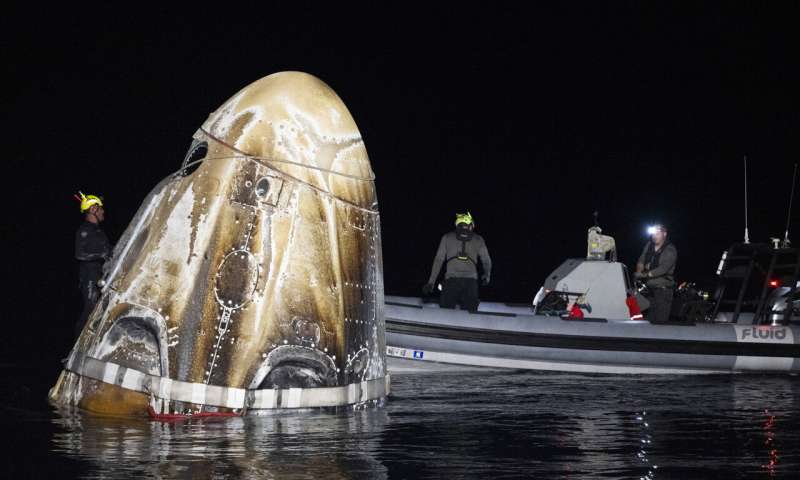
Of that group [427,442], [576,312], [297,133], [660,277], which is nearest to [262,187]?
[297,133]

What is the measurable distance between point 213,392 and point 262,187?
47.8 inches

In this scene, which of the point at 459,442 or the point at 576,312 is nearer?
the point at 459,442

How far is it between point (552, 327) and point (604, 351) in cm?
59

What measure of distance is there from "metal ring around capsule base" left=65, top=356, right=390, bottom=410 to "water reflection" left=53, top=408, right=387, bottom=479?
0.34 feet

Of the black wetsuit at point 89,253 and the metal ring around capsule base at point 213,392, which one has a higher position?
the black wetsuit at point 89,253

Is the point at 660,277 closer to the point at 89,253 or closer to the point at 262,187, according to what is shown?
the point at 89,253

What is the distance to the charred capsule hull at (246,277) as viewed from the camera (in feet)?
23.5

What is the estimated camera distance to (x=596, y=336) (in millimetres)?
12961

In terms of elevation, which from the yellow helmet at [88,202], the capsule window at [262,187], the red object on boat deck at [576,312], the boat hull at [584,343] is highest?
the yellow helmet at [88,202]

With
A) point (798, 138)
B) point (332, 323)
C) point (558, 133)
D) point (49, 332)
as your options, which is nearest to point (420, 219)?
point (558, 133)

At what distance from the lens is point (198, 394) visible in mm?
7102

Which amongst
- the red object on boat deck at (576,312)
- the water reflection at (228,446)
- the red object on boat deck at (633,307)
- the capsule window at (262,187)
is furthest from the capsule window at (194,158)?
the red object on boat deck at (633,307)

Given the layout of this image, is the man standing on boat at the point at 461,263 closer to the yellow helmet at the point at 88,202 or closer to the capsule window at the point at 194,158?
the yellow helmet at the point at 88,202

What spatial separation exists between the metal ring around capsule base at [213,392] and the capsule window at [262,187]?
3.71 feet
